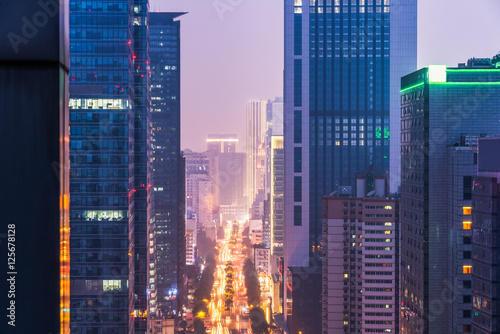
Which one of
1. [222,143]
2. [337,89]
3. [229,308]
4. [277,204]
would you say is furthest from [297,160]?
→ [222,143]

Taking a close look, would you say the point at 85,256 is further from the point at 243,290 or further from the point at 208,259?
the point at 208,259

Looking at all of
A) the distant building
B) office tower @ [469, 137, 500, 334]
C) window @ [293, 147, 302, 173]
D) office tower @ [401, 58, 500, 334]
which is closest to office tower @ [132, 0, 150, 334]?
office tower @ [401, 58, 500, 334]

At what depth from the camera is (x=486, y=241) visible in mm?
14648

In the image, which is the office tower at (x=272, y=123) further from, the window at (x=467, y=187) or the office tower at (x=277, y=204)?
the window at (x=467, y=187)

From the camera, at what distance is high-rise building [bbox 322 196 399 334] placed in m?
30.0

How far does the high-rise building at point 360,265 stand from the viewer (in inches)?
1182

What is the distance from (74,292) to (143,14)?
1127cm

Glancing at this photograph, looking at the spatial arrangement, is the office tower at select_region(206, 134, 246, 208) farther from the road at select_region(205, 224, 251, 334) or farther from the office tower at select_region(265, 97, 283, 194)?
the road at select_region(205, 224, 251, 334)

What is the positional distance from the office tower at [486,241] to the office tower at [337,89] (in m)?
30.5

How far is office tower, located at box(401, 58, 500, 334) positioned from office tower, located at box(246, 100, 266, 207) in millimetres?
89543
